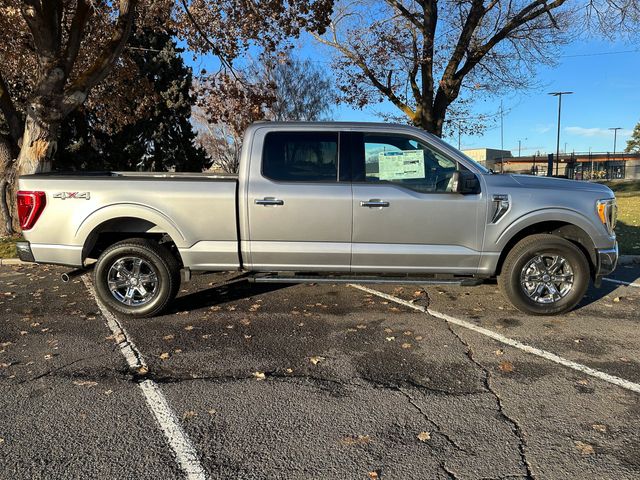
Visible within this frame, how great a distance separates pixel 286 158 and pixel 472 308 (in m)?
2.78

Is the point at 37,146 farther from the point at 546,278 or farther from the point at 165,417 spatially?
the point at 546,278

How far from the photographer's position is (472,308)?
18.7 feet

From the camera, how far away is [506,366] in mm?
4078

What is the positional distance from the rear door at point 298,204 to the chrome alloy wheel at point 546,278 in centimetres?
196

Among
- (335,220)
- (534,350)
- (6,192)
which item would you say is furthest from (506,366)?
(6,192)

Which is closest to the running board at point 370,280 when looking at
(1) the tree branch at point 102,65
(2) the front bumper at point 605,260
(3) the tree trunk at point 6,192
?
(2) the front bumper at point 605,260

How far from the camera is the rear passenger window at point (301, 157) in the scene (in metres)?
5.20

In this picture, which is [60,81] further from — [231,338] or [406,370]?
[406,370]

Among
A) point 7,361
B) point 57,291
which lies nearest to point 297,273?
point 7,361

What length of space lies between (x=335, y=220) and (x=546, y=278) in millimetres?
2384

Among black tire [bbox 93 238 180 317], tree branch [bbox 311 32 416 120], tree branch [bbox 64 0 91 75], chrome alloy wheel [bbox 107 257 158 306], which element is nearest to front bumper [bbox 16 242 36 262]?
black tire [bbox 93 238 180 317]

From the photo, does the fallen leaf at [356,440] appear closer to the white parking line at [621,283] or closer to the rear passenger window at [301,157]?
the rear passenger window at [301,157]

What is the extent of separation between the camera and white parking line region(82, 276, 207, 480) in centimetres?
277

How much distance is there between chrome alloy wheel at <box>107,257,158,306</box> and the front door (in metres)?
2.26
